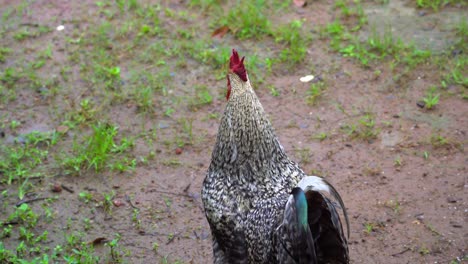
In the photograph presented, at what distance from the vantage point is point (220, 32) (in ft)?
23.7

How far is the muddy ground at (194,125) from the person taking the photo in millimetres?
4941

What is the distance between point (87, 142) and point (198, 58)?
1.60 m

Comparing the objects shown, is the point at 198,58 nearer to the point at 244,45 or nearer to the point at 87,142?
the point at 244,45

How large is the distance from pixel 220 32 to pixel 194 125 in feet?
4.91

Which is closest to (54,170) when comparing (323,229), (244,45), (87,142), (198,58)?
(87,142)

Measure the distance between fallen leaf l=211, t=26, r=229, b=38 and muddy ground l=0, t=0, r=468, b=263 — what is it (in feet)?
0.28

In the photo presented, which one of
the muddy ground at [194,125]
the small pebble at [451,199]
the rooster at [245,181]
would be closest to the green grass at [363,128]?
the muddy ground at [194,125]

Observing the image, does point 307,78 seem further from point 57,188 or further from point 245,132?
point 245,132

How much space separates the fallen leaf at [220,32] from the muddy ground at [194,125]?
87mm

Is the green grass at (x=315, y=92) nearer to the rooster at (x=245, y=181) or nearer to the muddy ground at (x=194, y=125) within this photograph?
the muddy ground at (x=194, y=125)

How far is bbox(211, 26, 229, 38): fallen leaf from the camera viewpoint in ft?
23.6

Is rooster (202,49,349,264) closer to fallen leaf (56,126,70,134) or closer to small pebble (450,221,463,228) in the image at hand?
small pebble (450,221,463,228)

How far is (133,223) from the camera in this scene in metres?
5.11

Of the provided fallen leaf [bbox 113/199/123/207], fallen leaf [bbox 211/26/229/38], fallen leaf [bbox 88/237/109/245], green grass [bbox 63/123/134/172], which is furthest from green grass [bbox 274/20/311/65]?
fallen leaf [bbox 88/237/109/245]
